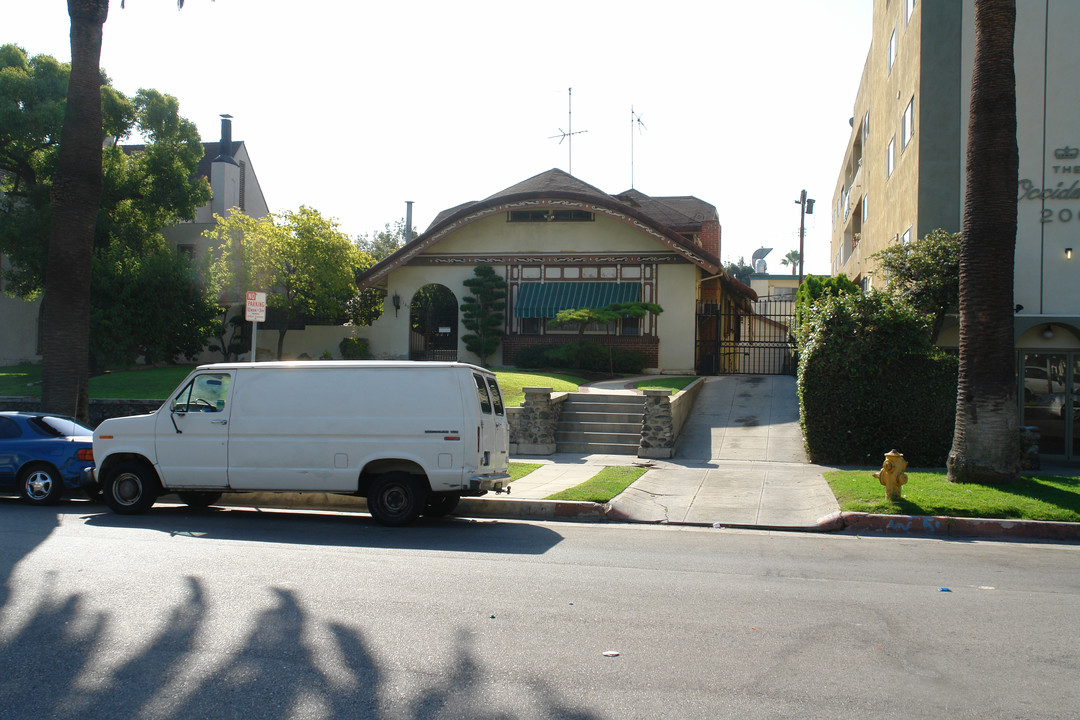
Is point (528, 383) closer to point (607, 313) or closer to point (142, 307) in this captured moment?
point (607, 313)

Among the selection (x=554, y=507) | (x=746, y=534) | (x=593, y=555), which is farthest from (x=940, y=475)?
(x=593, y=555)

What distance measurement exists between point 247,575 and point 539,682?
11.6ft

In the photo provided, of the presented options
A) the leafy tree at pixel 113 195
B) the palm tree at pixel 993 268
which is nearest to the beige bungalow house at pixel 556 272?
the leafy tree at pixel 113 195

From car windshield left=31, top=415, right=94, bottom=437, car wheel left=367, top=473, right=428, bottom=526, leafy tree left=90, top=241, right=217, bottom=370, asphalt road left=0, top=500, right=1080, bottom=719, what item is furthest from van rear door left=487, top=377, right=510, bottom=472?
leafy tree left=90, top=241, right=217, bottom=370

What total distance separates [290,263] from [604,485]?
20.1m

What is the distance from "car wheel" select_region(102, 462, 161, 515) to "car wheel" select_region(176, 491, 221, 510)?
0.62 metres

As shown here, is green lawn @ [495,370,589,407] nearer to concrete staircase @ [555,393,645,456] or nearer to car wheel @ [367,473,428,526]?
concrete staircase @ [555,393,645,456]

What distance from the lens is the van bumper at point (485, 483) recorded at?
9.93 m

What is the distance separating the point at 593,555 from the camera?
329 inches

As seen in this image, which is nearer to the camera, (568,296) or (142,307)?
(142,307)

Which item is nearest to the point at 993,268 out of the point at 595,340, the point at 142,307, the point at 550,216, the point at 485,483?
the point at 485,483

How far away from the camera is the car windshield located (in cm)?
1220

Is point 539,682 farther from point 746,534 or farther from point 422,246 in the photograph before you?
point 422,246

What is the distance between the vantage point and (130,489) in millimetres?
10703
